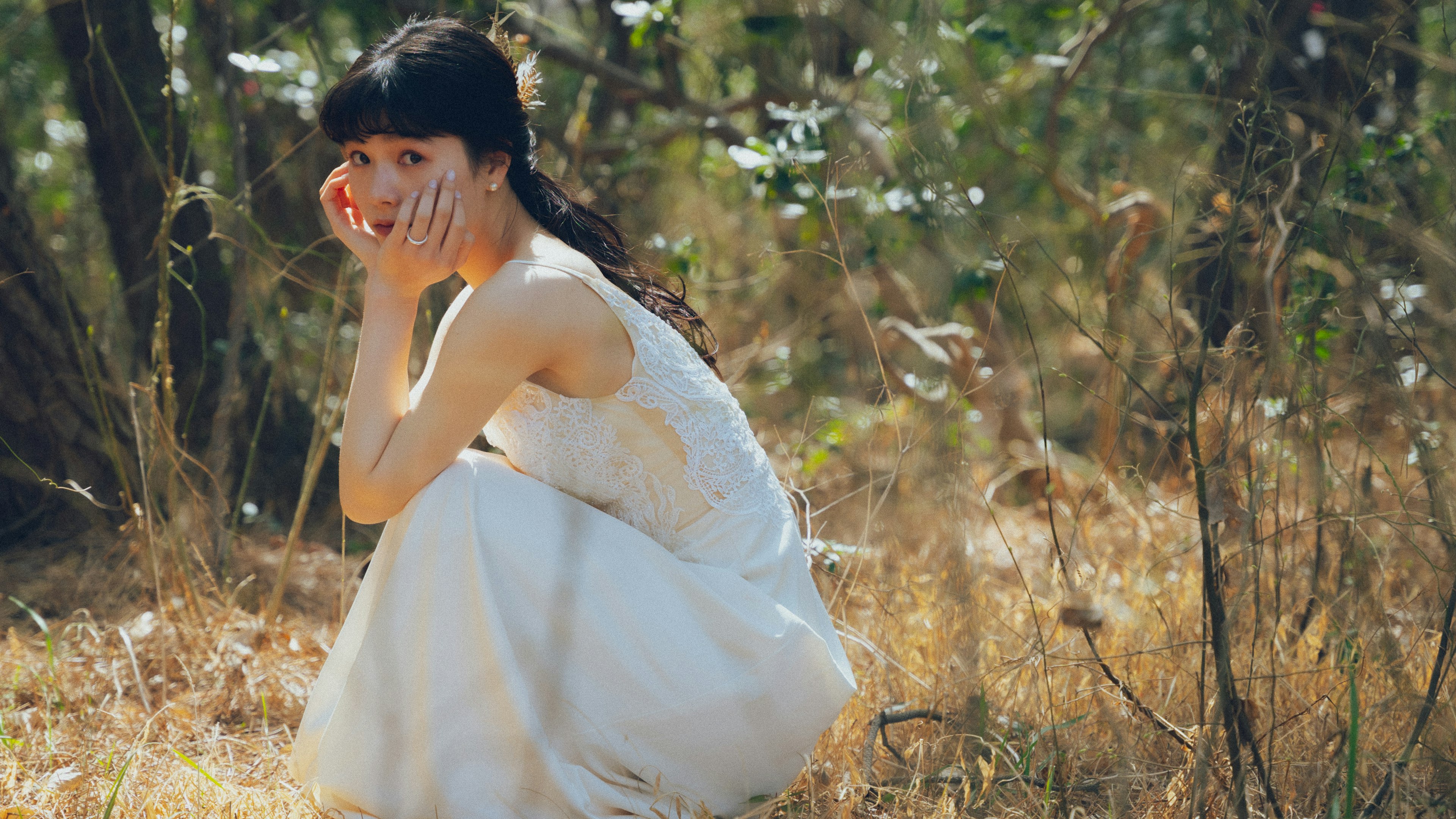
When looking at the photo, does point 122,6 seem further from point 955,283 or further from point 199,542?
point 955,283

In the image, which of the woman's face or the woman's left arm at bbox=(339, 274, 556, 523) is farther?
the woman's face

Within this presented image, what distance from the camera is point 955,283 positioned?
2941mm

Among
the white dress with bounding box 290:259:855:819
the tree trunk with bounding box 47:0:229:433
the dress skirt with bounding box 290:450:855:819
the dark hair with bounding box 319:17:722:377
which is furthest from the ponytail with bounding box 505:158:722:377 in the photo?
the tree trunk with bounding box 47:0:229:433

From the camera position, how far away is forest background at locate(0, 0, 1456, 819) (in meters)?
1.34

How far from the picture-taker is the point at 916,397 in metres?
1.79

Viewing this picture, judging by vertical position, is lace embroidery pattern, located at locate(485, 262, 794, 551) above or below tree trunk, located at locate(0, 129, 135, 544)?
above

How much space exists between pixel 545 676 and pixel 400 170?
0.82 m

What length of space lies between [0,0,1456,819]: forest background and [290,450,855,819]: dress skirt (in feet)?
0.55

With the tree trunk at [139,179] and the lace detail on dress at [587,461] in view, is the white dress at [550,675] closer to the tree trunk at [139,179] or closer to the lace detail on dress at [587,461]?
the lace detail on dress at [587,461]

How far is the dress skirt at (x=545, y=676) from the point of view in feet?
4.71

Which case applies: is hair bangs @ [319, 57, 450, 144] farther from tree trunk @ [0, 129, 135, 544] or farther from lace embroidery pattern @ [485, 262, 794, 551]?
tree trunk @ [0, 129, 135, 544]

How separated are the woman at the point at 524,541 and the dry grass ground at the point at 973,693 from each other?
0.17 m

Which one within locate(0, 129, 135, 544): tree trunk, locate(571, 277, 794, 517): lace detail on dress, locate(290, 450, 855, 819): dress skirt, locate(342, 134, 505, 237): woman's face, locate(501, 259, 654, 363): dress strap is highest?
locate(342, 134, 505, 237): woman's face

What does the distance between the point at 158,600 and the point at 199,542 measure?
0.42 meters
